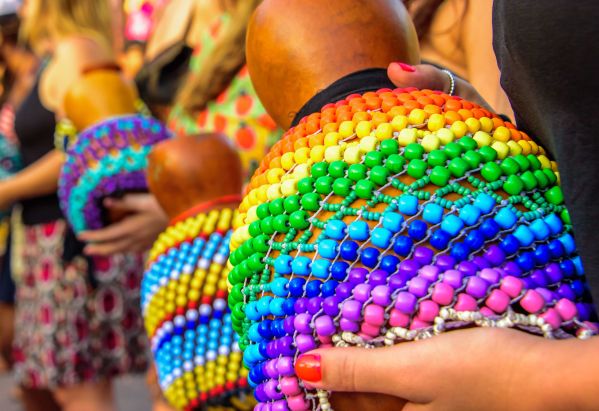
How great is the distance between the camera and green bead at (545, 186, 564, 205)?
2.22 ft

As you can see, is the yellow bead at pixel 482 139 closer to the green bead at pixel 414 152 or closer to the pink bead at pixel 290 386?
the green bead at pixel 414 152

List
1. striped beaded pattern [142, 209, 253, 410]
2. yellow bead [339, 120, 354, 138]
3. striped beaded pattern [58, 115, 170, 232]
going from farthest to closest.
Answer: striped beaded pattern [58, 115, 170, 232] → striped beaded pattern [142, 209, 253, 410] → yellow bead [339, 120, 354, 138]

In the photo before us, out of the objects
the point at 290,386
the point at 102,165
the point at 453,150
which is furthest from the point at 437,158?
the point at 102,165

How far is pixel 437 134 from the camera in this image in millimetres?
694

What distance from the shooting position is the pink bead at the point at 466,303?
24.3 inches

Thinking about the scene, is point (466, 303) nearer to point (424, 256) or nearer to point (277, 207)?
point (424, 256)

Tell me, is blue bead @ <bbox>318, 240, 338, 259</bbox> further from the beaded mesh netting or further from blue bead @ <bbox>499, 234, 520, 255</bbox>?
blue bead @ <bbox>499, 234, 520, 255</bbox>

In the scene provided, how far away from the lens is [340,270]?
66 cm

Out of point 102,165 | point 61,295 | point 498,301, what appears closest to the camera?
point 498,301

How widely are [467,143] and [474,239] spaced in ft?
0.31

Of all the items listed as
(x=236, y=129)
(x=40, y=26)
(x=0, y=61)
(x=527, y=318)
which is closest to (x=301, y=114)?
(x=527, y=318)

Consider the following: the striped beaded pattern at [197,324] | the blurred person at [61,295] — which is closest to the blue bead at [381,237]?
the striped beaded pattern at [197,324]

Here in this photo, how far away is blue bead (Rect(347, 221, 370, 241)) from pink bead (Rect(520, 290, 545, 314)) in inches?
5.5

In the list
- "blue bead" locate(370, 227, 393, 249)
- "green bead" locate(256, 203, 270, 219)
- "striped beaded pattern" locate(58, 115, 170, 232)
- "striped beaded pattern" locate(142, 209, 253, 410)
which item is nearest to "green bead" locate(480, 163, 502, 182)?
"blue bead" locate(370, 227, 393, 249)
